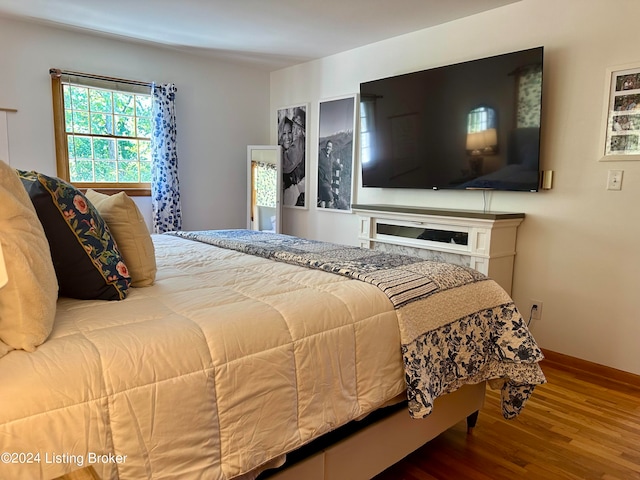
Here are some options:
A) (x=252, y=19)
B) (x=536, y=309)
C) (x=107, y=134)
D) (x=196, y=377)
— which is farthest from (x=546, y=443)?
(x=107, y=134)

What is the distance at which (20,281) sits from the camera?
92cm

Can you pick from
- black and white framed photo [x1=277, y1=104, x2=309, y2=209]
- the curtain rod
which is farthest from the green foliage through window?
black and white framed photo [x1=277, y1=104, x2=309, y2=209]

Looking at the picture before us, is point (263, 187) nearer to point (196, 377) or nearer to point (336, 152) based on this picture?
point (336, 152)

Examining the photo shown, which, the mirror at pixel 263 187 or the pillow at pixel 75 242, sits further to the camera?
the mirror at pixel 263 187

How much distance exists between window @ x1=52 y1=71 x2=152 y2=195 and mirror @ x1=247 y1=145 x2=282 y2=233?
45.6 inches

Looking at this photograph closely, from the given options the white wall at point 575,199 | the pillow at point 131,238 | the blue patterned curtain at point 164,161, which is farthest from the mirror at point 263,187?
the pillow at point 131,238

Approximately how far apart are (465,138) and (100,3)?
115 inches

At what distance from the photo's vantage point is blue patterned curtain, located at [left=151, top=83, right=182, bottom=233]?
14.3ft

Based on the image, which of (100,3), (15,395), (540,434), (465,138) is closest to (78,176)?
(100,3)

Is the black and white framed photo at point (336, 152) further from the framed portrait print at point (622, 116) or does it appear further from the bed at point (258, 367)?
the bed at point (258, 367)

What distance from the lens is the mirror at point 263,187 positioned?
4.97 metres

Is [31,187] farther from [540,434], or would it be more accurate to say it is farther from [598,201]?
[598,201]

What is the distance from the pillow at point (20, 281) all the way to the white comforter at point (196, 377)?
0.04 meters

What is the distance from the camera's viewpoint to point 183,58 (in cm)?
456
